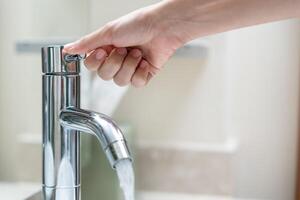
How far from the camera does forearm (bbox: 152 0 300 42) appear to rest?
54 cm

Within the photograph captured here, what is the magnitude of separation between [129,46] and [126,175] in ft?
0.67

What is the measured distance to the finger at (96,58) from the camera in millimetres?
573

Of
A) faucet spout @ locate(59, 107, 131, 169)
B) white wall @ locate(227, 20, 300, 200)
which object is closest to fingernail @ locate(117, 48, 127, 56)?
faucet spout @ locate(59, 107, 131, 169)

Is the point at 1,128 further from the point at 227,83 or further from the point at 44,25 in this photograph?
the point at 227,83

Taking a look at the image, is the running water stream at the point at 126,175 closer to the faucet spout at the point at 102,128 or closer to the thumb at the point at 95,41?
the faucet spout at the point at 102,128

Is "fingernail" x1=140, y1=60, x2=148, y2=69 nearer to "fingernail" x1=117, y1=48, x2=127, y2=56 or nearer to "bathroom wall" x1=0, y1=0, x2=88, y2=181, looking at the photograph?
"fingernail" x1=117, y1=48, x2=127, y2=56

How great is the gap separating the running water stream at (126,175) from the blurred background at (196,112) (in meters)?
0.63

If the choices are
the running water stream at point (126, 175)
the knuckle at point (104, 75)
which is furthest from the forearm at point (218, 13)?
the running water stream at point (126, 175)

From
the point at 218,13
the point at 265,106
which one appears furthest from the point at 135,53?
the point at 265,106

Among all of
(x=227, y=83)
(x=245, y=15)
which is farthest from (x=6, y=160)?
(x=245, y=15)

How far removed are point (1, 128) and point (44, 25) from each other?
0.29 meters

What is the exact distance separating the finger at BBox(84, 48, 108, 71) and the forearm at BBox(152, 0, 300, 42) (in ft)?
0.29

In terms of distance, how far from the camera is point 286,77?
1252mm

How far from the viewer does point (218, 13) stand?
56 centimetres
